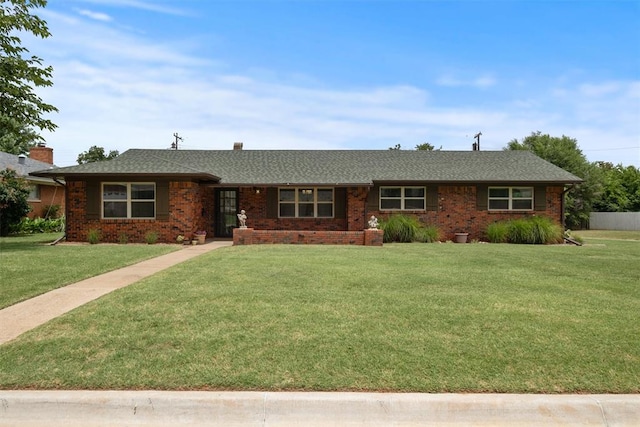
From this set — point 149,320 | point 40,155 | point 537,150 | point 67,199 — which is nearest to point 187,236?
point 67,199

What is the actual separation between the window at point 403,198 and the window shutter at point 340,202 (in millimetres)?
1625

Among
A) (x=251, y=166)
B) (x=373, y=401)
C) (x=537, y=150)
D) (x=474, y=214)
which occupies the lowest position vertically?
(x=373, y=401)

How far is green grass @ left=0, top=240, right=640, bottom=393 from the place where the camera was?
3857mm

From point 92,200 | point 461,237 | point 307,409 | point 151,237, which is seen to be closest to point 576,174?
point 461,237

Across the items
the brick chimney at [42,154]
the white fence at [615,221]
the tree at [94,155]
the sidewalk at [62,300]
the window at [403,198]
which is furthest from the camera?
the tree at [94,155]

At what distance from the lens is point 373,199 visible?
19.1 meters

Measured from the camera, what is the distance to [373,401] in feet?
11.6

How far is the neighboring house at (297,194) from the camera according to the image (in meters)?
16.6

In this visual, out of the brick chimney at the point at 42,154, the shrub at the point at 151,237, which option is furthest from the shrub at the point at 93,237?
the brick chimney at the point at 42,154

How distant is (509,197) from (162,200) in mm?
14246

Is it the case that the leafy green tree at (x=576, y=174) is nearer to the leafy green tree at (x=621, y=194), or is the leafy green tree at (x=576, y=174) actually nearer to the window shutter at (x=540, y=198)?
the leafy green tree at (x=621, y=194)

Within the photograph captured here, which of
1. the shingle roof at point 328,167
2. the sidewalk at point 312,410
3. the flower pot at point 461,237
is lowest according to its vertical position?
the sidewalk at point 312,410

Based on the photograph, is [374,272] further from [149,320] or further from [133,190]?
[133,190]

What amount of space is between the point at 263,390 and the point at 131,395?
1.05m
